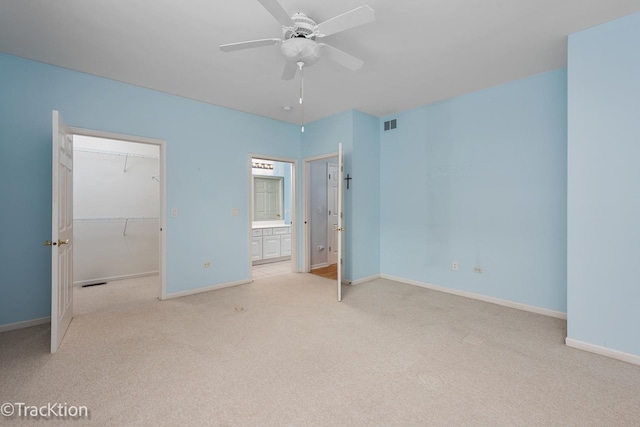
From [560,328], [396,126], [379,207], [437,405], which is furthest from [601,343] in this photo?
[396,126]

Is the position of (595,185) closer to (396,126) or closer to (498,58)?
(498,58)

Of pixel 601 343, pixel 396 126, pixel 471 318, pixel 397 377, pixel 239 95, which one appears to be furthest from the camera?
pixel 396 126

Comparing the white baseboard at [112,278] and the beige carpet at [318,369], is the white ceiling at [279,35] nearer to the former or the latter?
the beige carpet at [318,369]

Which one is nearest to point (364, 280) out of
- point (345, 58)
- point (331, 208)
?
point (331, 208)

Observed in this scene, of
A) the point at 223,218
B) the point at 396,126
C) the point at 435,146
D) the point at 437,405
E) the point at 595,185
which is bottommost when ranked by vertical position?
the point at 437,405

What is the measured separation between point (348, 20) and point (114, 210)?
16.1ft

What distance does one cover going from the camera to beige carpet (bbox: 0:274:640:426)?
1.72 m

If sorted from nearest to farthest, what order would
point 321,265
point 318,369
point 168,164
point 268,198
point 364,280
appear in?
point 318,369 < point 168,164 < point 364,280 < point 321,265 < point 268,198

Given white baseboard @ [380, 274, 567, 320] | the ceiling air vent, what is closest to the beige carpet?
white baseboard @ [380, 274, 567, 320]

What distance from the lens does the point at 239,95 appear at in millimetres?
3908

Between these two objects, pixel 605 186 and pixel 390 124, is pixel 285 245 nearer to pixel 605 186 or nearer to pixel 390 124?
pixel 390 124

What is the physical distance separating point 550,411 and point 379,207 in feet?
11.5

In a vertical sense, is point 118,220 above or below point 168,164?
below

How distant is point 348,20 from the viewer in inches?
73.4
